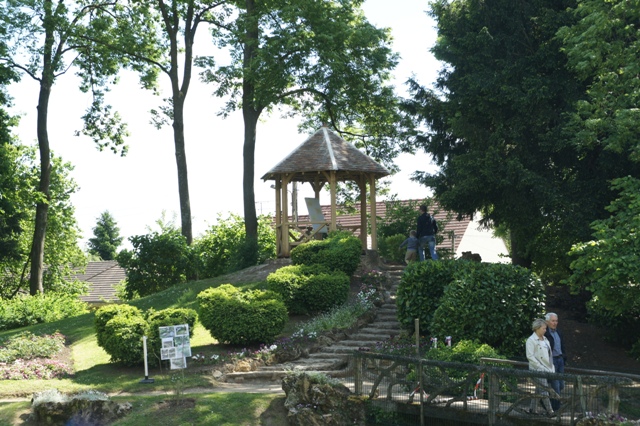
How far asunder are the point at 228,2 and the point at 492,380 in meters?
23.6

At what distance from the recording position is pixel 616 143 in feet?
58.8

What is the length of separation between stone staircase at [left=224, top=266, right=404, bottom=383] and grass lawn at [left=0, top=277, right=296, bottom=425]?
114cm

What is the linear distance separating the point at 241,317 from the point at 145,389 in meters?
3.23

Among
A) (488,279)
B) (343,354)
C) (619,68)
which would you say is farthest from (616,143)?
(343,354)

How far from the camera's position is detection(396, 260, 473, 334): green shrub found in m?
18.2

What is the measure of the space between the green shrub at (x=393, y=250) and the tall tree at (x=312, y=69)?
4504 millimetres

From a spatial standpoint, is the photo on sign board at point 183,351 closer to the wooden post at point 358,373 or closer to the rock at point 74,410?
the rock at point 74,410

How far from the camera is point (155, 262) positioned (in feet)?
92.7

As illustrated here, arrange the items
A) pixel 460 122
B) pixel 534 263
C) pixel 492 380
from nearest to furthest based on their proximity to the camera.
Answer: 1. pixel 492 380
2. pixel 460 122
3. pixel 534 263

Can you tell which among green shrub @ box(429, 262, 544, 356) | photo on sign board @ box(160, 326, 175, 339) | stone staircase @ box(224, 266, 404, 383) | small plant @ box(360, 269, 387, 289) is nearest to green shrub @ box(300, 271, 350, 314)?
stone staircase @ box(224, 266, 404, 383)

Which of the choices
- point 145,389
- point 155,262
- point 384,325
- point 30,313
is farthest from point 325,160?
point 145,389

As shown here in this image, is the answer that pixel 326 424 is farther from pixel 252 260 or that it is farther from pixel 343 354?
pixel 252 260

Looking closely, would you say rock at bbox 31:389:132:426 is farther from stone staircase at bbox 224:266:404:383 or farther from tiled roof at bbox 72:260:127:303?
tiled roof at bbox 72:260:127:303

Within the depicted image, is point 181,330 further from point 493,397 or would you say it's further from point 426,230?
point 426,230
